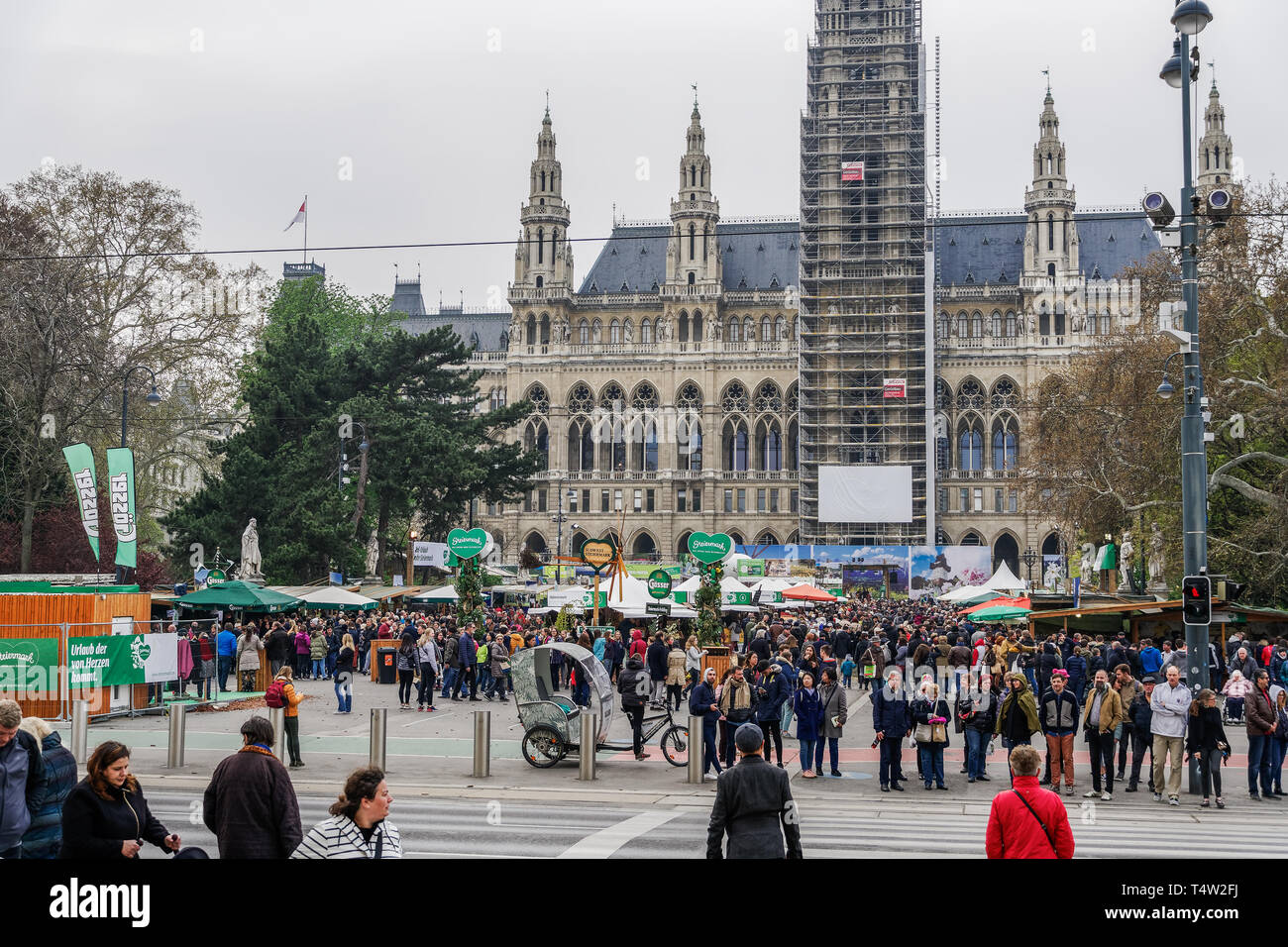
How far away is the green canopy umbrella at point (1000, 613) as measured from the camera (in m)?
35.6

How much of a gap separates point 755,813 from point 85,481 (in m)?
25.2

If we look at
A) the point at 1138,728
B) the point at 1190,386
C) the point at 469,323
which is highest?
the point at 469,323

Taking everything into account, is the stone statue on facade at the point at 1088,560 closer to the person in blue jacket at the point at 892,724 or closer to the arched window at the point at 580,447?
the person in blue jacket at the point at 892,724

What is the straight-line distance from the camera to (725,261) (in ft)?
323

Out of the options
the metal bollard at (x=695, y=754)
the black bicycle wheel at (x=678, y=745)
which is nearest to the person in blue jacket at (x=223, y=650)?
the black bicycle wheel at (x=678, y=745)

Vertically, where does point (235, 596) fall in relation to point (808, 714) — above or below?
above

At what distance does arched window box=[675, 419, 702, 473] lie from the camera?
308ft

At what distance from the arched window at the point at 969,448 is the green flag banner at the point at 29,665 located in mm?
78847

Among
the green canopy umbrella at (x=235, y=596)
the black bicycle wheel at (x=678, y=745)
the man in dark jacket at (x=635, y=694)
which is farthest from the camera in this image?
the green canopy umbrella at (x=235, y=596)

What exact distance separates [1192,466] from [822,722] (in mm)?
5868

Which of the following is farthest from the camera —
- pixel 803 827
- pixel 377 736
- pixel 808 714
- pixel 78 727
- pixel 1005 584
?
pixel 1005 584

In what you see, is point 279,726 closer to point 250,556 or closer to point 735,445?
point 250,556

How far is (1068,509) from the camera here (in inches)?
1897

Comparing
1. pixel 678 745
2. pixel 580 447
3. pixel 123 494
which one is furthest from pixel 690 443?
pixel 678 745
